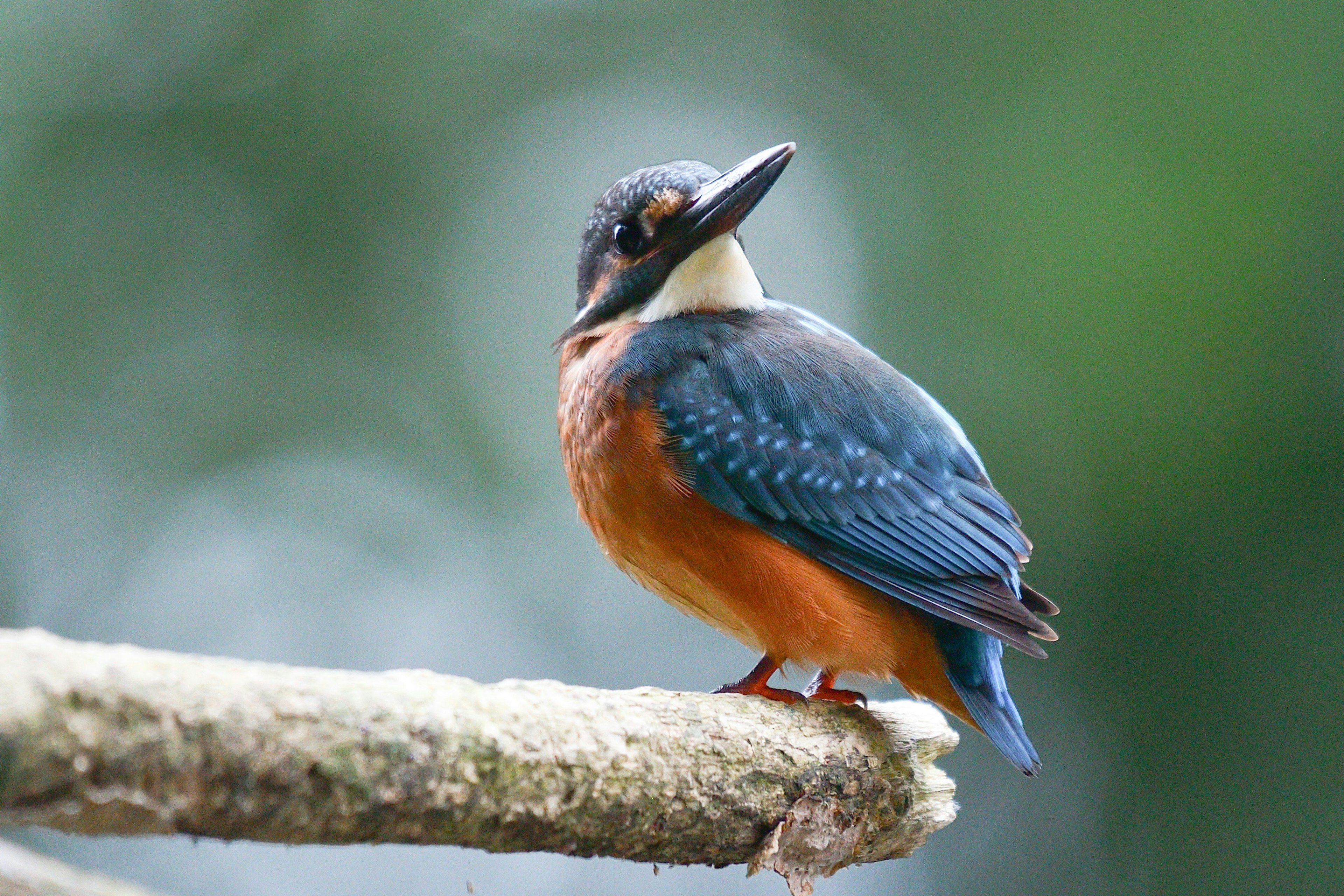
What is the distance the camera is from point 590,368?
386 cm

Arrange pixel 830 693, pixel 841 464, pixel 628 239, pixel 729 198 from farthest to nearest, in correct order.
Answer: pixel 628 239 → pixel 729 198 → pixel 841 464 → pixel 830 693

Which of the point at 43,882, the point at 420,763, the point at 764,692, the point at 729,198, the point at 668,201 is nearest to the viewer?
the point at 43,882

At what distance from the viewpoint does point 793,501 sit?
11.3 ft

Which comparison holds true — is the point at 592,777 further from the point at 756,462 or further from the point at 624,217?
the point at 624,217

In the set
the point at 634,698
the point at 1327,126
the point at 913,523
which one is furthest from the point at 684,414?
the point at 1327,126

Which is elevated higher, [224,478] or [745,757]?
[224,478]

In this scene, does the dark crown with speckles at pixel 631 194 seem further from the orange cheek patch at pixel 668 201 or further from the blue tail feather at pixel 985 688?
the blue tail feather at pixel 985 688

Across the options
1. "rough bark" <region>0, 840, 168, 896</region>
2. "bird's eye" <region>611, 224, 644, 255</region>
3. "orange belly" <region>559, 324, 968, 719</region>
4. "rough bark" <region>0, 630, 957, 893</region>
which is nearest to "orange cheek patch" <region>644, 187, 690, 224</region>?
"bird's eye" <region>611, 224, 644, 255</region>

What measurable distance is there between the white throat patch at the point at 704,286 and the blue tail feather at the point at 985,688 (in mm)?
1381

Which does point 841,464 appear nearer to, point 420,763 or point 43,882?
point 420,763

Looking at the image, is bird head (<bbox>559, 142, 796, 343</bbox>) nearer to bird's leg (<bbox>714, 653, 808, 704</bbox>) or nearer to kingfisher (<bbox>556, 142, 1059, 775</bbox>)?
kingfisher (<bbox>556, 142, 1059, 775</bbox>)

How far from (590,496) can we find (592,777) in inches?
59.6

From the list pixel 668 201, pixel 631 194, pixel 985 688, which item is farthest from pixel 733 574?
pixel 631 194

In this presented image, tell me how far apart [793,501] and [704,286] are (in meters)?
0.98
